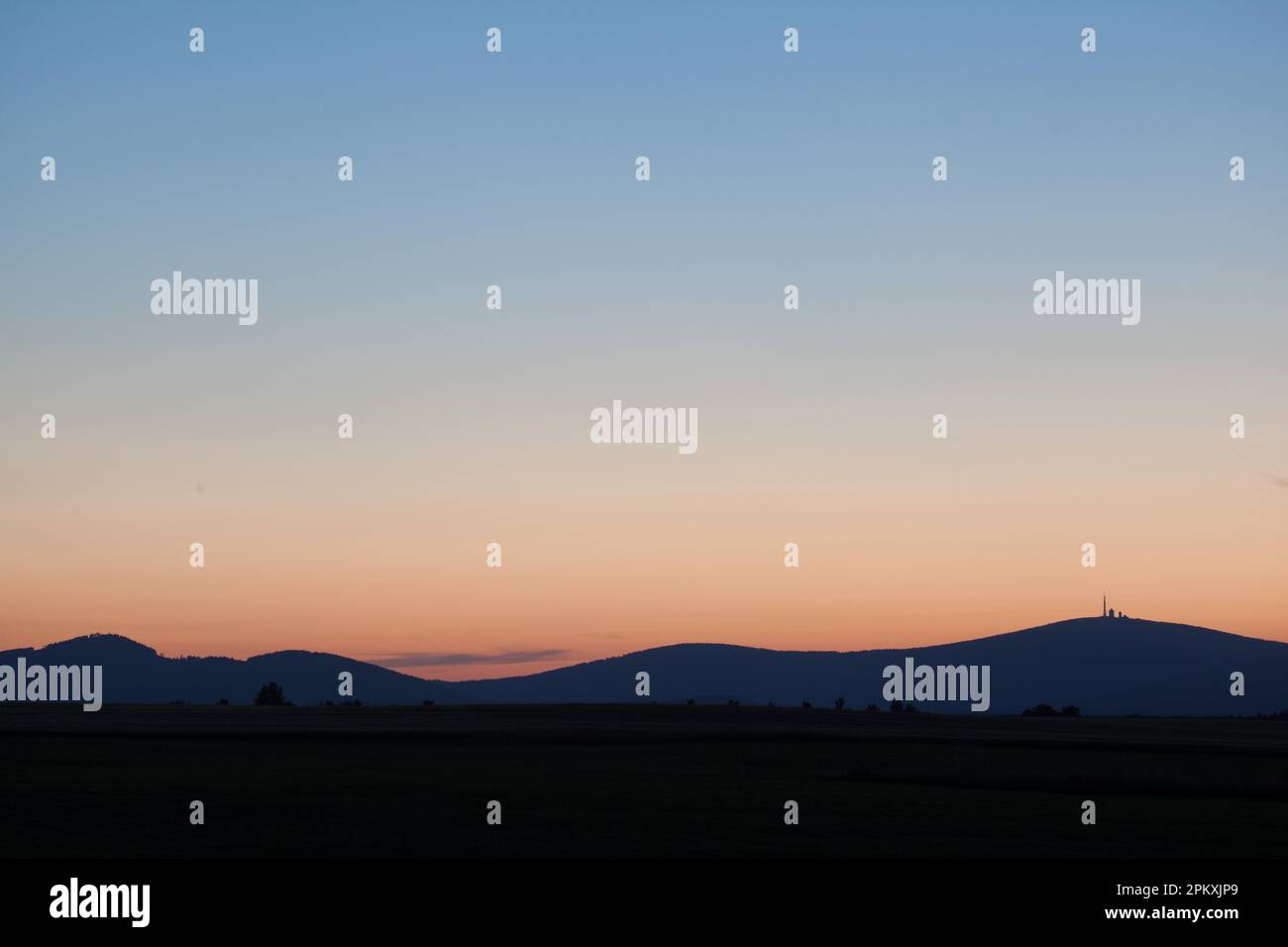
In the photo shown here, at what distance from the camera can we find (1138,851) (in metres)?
36.6

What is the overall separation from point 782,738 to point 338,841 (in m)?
60.0

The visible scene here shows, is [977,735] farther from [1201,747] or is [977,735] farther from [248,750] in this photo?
[248,750]

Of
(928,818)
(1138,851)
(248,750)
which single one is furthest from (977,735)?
(1138,851)

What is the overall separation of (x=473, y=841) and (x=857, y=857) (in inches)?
385

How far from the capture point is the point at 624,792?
52000mm

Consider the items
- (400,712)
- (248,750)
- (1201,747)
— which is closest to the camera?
(248,750)

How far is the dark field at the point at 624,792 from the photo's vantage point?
37469mm

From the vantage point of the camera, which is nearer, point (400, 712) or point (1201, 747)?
point (1201, 747)

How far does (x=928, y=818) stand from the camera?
44.2 m

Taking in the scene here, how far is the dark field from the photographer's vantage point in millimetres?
37469
